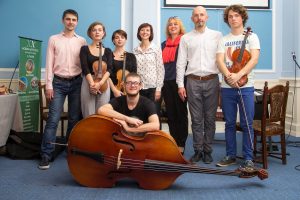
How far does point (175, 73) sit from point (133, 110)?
3.03ft

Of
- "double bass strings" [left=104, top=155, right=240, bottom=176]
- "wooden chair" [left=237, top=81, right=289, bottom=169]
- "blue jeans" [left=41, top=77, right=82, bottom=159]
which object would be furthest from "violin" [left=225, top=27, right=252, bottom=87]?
"blue jeans" [left=41, top=77, right=82, bottom=159]

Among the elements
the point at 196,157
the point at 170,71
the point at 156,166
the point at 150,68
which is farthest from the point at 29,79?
the point at 156,166

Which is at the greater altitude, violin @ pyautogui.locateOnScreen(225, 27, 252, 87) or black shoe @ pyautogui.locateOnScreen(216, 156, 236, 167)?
violin @ pyautogui.locateOnScreen(225, 27, 252, 87)

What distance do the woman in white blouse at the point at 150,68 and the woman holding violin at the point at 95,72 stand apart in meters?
0.37

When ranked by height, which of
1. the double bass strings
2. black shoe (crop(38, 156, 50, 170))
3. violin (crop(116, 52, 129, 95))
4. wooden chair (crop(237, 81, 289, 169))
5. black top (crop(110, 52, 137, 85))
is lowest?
black shoe (crop(38, 156, 50, 170))

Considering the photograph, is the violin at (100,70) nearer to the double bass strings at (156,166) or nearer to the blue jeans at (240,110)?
the double bass strings at (156,166)

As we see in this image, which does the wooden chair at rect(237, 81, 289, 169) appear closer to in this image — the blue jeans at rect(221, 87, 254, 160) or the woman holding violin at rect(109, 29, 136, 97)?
the blue jeans at rect(221, 87, 254, 160)

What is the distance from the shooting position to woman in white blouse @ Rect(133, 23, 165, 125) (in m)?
3.15

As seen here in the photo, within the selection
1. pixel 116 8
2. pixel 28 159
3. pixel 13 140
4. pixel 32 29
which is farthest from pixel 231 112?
pixel 32 29

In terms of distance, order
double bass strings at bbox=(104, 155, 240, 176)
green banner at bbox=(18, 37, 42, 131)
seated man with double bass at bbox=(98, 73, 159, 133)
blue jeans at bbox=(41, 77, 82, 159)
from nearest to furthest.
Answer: double bass strings at bbox=(104, 155, 240, 176)
seated man with double bass at bbox=(98, 73, 159, 133)
blue jeans at bbox=(41, 77, 82, 159)
green banner at bbox=(18, 37, 42, 131)

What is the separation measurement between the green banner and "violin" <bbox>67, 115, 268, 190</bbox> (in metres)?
2.18

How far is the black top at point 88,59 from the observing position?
290 centimetres

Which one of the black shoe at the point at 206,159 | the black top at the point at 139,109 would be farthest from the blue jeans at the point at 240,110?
the black top at the point at 139,109

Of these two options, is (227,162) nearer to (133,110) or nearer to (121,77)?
Answer: (133,110)
